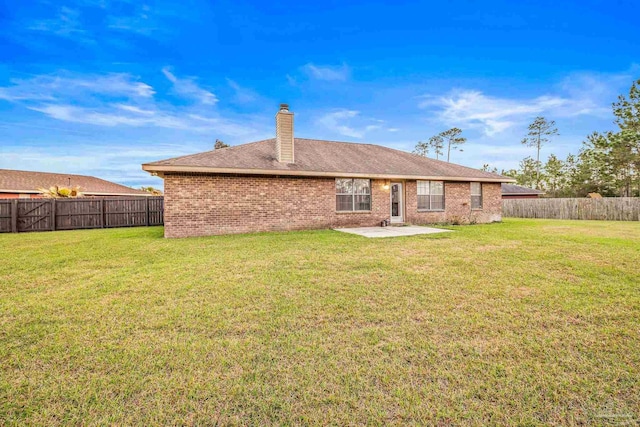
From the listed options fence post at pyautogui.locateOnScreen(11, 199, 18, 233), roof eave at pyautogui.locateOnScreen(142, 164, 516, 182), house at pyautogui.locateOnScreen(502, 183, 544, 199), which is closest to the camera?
roof eave at pyautogui.locateOnScreen(142, 164, 516, 182)

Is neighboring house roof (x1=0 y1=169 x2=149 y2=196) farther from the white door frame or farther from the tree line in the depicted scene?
the tree line

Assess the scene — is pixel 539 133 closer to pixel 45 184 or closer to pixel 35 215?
pixel 35 215

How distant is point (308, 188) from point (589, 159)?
118ft

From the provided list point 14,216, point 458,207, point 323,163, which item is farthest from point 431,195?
Answer: point 14,216

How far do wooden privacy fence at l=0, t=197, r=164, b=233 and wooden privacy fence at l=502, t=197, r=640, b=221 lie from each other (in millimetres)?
25455

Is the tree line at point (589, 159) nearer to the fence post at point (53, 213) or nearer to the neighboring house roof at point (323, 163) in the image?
the neighboring house roof at point (323, 163)

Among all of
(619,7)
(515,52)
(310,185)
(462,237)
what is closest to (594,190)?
(619,7)

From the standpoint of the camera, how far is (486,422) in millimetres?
1642

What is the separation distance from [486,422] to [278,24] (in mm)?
17618

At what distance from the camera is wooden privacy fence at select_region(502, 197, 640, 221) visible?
16.5 meters

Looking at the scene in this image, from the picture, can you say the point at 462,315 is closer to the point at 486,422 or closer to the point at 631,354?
the point at 631,354

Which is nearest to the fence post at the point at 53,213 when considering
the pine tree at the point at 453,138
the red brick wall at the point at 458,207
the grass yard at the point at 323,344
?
the grass yard at the point at 323,344

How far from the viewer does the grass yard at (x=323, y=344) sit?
177 cm

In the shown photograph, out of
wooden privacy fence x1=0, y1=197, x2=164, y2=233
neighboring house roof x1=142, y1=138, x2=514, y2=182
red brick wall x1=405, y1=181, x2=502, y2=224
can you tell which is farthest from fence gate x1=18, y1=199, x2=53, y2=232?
red brick wall x1=405, y1=181, x2=502, y2=224
